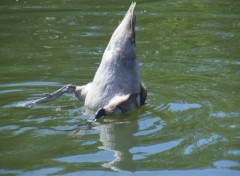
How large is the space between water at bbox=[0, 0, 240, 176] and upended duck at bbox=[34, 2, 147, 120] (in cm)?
15

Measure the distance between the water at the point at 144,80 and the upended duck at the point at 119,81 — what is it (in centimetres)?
15

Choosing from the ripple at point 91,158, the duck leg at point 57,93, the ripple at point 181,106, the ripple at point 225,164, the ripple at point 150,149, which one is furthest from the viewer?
the duck leg at point 57,93

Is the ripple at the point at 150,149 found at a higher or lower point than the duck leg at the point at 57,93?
lower

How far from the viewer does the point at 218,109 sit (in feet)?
24.4

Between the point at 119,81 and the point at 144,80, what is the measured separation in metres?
1.56

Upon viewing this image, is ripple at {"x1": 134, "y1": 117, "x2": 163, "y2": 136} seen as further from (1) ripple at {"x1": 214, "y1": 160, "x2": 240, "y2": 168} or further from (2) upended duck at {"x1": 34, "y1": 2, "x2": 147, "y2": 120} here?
(1) ripple at {"x1": 214, "y1": 160, "x2": 240, "y2": 168}

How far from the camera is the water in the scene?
6.03m

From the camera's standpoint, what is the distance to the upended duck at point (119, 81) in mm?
7141

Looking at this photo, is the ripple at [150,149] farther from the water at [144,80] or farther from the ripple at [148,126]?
the ripple at [148,126]

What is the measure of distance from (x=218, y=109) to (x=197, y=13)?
5169mm

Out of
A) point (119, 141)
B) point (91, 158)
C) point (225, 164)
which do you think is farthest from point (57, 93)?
point (225, 164)

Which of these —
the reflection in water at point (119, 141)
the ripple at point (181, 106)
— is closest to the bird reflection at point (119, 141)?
the reflection in water at point (119, 141)

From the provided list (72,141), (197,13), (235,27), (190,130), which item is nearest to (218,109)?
(190,130)

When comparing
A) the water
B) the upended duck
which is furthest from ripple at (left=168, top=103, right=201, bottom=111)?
the upended duck
